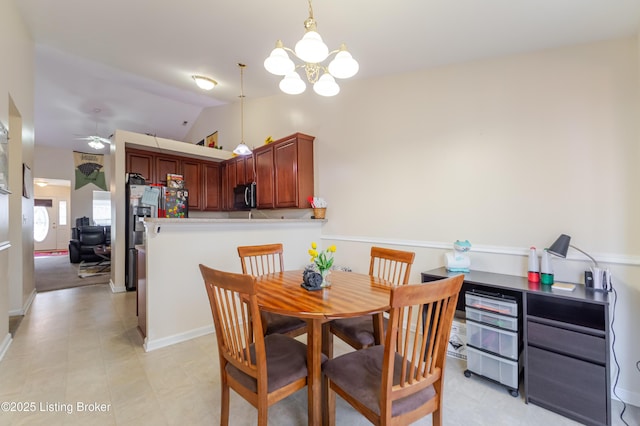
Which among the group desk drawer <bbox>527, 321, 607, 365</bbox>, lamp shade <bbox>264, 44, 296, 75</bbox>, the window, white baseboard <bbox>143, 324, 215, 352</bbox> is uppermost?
lamp shade <bbox>264, 44, 296, 75</bbox>

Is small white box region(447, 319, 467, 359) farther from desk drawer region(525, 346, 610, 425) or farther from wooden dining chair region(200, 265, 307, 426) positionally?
wooden dining chair region(200, 265, 307, 426)

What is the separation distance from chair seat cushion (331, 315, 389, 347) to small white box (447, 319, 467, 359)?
920mm

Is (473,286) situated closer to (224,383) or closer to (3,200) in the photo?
(224,383)

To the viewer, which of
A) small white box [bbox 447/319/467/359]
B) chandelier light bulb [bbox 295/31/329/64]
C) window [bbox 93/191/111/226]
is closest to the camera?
chandelier light bulb [bbox 295/31/329/64]

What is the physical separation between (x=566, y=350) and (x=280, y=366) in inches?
Result: 67.0

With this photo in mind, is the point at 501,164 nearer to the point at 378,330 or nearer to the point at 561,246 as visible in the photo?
the point at 561,246

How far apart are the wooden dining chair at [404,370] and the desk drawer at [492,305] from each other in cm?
94

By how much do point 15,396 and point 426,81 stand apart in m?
4.10

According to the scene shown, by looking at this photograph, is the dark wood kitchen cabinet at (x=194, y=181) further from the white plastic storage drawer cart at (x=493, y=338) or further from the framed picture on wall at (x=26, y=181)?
the white plastic storage drawer cart at (x=493, y=338)

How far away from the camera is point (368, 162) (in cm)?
333

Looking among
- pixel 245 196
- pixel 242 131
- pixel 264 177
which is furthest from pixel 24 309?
pixel 242 131

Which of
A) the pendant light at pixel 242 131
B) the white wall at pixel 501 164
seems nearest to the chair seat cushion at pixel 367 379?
the white wall at pixel 501 164

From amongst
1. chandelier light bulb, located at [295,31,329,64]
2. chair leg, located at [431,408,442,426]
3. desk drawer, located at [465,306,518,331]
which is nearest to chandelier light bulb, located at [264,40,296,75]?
chandelier light bulb, located at [295,31,329,64]

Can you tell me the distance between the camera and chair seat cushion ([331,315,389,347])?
178cm
